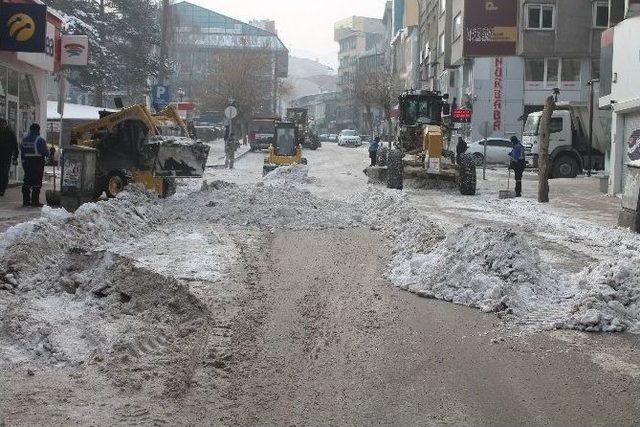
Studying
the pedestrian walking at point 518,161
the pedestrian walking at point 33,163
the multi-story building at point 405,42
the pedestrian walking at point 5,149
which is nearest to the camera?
the pedestrian walking at point 33,163

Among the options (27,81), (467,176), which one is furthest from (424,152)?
(27,81)

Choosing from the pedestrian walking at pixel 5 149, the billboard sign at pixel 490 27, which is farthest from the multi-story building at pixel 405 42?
the pedestrian walking at pixel 5 149

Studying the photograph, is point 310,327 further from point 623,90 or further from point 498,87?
point 498,87

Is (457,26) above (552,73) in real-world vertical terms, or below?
above

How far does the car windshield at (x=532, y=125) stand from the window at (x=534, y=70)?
1330 centimetres

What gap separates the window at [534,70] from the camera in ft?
159

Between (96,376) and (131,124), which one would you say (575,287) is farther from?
(131,124)

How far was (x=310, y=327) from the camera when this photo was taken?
788cm

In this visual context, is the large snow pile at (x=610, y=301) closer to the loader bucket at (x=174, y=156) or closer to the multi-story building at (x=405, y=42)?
the loader bucket at (x=174, y=156)

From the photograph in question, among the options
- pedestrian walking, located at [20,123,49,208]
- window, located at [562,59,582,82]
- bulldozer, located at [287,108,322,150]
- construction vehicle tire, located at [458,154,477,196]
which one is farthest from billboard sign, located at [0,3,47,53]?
bulldozer, located at [287,108,322,150]

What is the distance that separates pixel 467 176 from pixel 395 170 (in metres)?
2.08

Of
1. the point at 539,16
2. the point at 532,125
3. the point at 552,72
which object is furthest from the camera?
the point at 552,72

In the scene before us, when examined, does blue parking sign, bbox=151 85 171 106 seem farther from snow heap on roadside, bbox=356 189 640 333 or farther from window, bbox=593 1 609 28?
window, bbox=593 1 609 28

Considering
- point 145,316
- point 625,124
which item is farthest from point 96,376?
point 625,124
